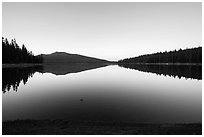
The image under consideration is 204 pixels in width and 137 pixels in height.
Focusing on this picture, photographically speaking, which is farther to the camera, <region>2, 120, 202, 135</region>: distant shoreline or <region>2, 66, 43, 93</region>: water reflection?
<region>2, 66, 43, 93</region>: water reflection

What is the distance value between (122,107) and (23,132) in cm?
993

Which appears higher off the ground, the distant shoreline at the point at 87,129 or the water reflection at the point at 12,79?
the water reflection at the point at 12,79

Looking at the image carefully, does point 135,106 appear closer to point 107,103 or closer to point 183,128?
point 107,103

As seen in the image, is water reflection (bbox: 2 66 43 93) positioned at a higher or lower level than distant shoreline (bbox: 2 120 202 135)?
higher

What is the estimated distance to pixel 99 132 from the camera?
36.3 feet

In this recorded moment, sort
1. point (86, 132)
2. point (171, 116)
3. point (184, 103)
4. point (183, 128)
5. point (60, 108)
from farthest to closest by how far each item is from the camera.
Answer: point (184, 103) → point (60, 108) → point (171, 116) → point (183, 128) → point (86, 132)

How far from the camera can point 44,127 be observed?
12352mm

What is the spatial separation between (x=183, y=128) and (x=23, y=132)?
8.19 metres

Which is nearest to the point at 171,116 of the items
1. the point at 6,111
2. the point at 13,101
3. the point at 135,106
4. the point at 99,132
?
the point at 135,106

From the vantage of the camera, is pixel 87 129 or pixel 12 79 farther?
pixel 12 79

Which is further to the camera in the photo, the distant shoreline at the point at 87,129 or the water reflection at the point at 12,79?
the water reflection at the point at 12,79

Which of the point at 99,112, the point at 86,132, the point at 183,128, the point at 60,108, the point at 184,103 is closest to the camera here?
the point at 86,132

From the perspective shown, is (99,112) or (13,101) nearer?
(99,112)

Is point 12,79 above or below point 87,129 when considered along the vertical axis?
above
